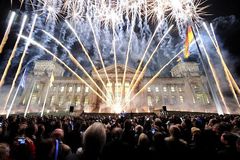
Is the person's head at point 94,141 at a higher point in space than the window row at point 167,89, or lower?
lower

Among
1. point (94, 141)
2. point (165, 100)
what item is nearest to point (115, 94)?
point (165, 100)

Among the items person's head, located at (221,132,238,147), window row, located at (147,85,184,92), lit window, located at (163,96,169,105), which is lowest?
person's head, located at (221,132,238,147)

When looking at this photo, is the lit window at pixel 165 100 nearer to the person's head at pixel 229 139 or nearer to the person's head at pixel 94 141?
the person's head at pixel 229 139

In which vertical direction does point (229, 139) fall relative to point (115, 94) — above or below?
below

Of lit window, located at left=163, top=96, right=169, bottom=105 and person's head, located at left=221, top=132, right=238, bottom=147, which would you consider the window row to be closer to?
lit window, located at left=163, top=96, right=169, bottom=105

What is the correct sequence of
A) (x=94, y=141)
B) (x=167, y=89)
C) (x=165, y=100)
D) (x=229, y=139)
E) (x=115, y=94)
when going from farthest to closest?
1. (x=167, y=89)
2. (x=165, y=100)
3. (x=115, y=94)
4. (x=229, y=139)
5. (x=94, y=141)

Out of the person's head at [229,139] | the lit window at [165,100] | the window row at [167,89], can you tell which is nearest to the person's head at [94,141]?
the person's head at [229,139]

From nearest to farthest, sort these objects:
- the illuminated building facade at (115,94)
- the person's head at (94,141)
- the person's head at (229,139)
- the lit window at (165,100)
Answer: the person's head at (94,141) < the person's head at (229,139) < the illuminated building facade at (115,94) < the lit window at (165,100)

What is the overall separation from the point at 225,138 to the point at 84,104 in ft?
194

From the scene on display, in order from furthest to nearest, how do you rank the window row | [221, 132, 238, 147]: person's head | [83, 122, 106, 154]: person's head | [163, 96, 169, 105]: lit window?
the window row → [163, 96, 169, 105]: lit window → [221, 132, 238, 147]: person's head → [83, 122, 106, 154]: person's head

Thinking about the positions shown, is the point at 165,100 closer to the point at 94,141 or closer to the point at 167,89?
the point at 167,89

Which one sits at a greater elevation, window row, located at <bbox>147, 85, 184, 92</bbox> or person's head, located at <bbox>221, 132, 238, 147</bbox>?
window row, located at <bbox>147, 85, 184, 92</bbox>

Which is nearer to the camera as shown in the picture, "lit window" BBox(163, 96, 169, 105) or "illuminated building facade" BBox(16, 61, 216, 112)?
"illuminated building facade" BBox(16, 61, 216, 112)

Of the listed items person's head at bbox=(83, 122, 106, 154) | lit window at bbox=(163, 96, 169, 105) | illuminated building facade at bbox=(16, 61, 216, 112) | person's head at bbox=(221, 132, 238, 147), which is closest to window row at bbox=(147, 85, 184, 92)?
illuminated building facade at bbox=(16, 61, 216, 112)
